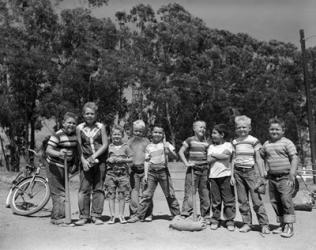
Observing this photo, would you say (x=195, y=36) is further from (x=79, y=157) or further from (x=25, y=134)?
(x=79, y=157)

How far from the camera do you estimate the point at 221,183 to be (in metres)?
5.87

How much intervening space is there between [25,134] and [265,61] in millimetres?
19322

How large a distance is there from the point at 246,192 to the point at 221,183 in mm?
343

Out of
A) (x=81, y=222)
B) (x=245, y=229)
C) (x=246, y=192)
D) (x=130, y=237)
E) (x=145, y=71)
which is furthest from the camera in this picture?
(x=145, y=71)

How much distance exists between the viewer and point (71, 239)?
5.07m

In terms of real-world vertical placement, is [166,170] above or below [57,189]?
above

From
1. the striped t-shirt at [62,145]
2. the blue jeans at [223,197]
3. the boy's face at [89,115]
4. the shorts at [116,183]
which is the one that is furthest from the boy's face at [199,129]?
the striped t-shirt at [62,145]

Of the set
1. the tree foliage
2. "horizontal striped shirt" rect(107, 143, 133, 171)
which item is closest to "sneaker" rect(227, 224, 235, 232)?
"horizontal striped shirt" rect(107, 143, 133, 171)

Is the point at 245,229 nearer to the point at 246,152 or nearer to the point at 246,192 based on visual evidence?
the point at 246,192

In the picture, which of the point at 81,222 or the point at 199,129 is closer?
the point at 81,222

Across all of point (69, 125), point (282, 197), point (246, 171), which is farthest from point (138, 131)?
point (282, 197)

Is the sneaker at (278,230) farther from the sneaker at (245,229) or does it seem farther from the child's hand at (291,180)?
the child's hand at (291,180)

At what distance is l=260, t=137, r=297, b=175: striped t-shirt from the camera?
5613 millimetres

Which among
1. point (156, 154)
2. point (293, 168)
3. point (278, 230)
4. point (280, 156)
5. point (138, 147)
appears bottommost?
point (278, 230)
